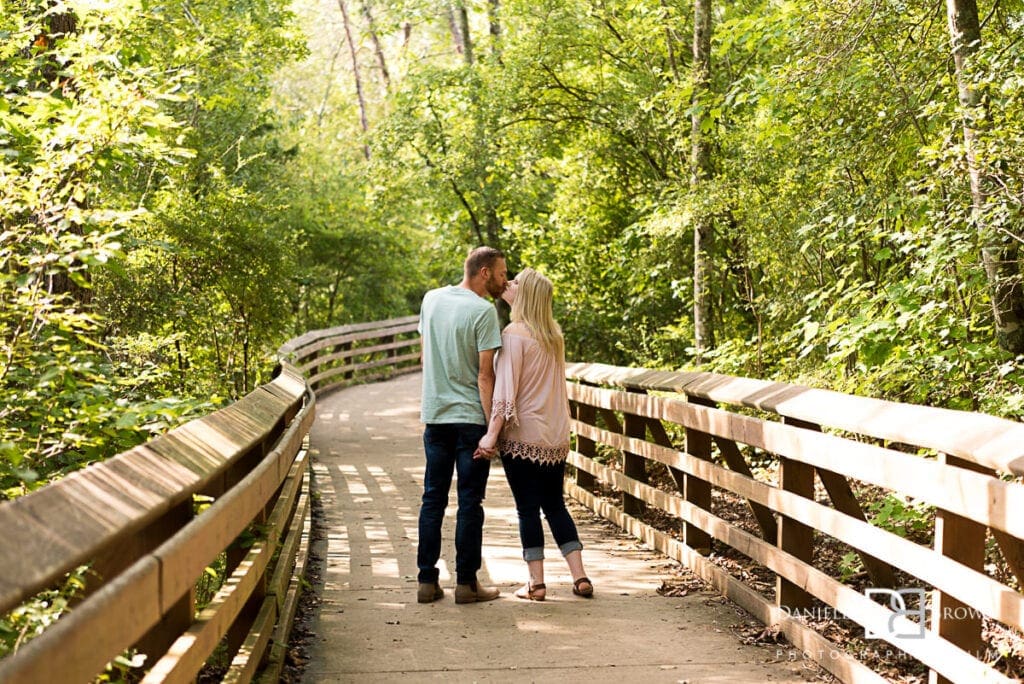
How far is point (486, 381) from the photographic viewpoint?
21.3 feet

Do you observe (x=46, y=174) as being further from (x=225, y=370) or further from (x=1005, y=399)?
(x=225, y=370)

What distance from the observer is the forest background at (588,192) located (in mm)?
5441

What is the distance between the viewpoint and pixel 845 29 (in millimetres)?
8453

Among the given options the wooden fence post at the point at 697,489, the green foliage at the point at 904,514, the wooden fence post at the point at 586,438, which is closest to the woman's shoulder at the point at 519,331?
the wooden fence post at the point at 697,489

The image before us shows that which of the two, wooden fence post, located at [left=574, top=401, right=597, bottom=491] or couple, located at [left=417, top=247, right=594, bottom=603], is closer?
couple, located at [left=417, top=247, right=594, bottom=603]

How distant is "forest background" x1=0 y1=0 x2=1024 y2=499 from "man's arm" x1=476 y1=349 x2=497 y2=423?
60.3 inches

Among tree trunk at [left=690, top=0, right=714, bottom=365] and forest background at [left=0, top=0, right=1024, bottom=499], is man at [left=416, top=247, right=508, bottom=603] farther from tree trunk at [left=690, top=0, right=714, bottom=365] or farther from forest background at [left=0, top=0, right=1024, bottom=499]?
tree trunk at [left=690, top=0, right=714, bottom=365]

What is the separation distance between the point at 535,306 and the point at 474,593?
Answer: 1659 mm

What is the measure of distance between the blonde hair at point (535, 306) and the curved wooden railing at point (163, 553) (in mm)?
1469

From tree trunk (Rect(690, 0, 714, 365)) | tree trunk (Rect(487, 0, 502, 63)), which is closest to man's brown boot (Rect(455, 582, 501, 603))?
tree trunk (Rect(690, 0, 714, 365))

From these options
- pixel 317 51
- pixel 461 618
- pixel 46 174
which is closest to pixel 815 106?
pixel 461 618

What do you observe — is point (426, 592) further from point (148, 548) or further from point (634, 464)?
point (148, 548)

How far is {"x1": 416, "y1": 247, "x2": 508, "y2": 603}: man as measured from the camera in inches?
254

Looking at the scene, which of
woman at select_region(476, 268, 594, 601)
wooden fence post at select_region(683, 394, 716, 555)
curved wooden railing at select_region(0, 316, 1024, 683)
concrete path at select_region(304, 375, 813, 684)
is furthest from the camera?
wooden fence post at select_region(683, 394, 716, 555)
